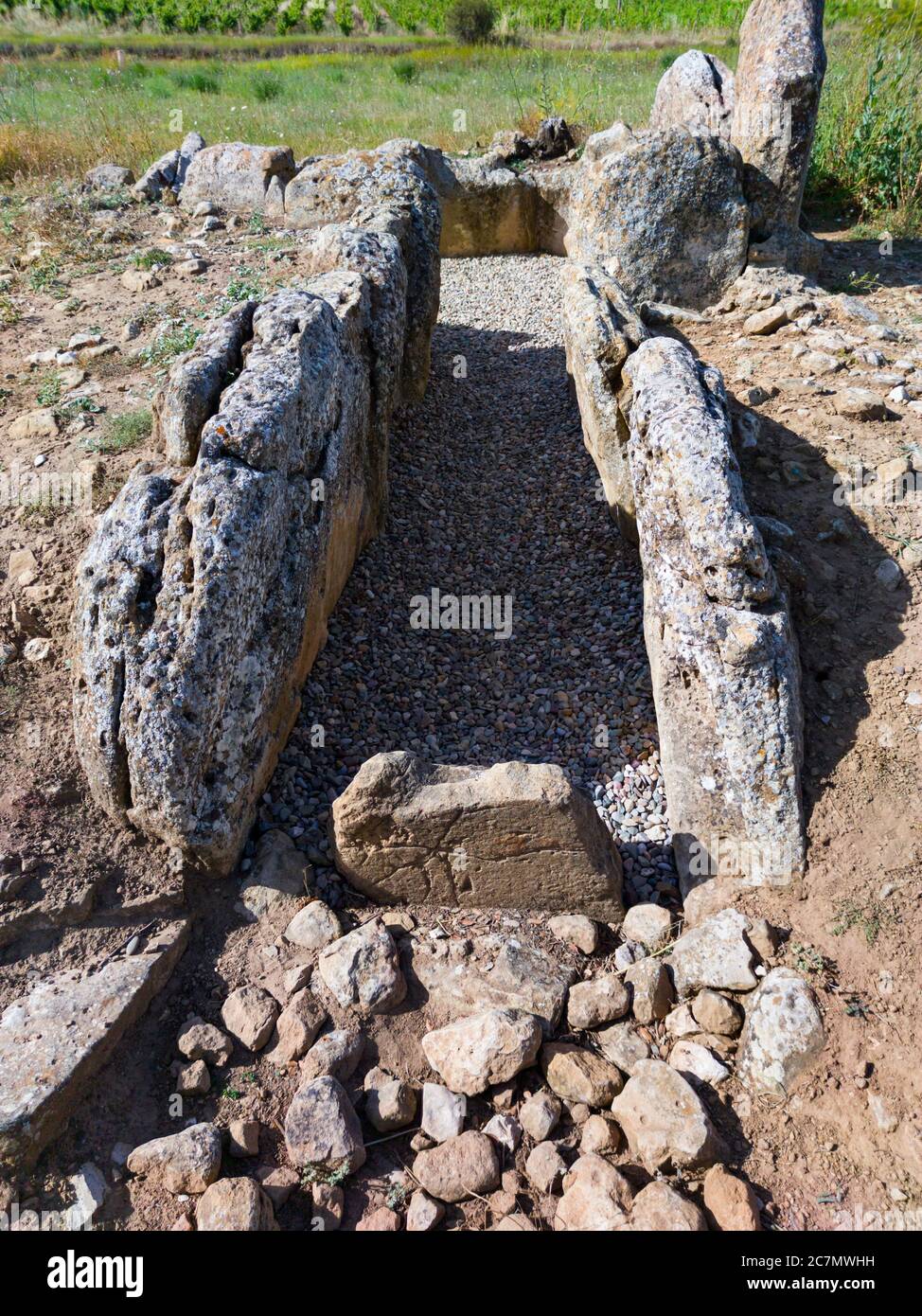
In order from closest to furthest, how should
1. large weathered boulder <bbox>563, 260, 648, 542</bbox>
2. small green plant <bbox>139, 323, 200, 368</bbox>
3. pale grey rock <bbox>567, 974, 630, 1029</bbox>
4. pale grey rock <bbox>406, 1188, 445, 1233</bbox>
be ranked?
pale grey rock <bbox>406, 1188, 445, 1233</bbox>
pale grey rock <bbox>567, 974, 630, 1029</bbox>
large weathered boulder <bbox>563, 260, 648, 542</bbox>
small green plant <bbox>139, 323, 200, 368</bbox>

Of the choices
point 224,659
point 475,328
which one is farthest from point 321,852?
point 475,328

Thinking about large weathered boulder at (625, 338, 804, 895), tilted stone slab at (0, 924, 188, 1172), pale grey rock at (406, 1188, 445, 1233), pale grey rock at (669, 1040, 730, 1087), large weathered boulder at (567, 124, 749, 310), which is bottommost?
pale grey rock at (406, 1188, 445, 1233)

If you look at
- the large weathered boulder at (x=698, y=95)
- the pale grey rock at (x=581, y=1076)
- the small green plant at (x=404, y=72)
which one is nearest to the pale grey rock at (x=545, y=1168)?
the pale grey rock at (x=581, y=1076)

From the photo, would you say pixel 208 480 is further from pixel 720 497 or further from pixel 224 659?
pixel 720 497

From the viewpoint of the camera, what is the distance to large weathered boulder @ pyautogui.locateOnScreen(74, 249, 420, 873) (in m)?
4.20

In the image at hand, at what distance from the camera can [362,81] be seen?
19922 millimetres

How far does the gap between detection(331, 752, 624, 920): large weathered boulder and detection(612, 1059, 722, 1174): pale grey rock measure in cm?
96

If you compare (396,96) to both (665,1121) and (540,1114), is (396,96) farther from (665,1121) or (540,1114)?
(665,1121)

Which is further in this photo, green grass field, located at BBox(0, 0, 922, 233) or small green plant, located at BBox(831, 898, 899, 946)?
green grass field, located at BBox(0, 0, 922, 233)

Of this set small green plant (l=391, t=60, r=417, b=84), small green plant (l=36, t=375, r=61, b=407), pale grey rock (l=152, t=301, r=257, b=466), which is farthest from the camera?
small green plant (l=391, t=60, r=417, b=84)

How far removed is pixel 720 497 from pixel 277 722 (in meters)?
2.57

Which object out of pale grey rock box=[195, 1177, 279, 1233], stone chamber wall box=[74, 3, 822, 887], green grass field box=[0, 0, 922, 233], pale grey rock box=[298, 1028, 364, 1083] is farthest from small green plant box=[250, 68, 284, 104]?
pale grey rock box=[195, 1177, 279, 1233]

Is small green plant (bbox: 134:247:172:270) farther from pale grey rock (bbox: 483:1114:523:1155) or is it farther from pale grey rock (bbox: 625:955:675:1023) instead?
pale grey rock (bbox: 483:1114:523:1155)

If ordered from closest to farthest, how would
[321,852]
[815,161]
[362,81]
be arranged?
[321,852] → [815,161] → [362,81]
